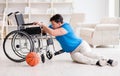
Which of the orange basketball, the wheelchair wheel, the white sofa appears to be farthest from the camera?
the white sofa

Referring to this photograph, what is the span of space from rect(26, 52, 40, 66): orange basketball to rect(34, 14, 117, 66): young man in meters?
0.37

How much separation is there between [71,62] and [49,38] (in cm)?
52

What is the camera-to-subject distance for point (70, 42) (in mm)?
4047

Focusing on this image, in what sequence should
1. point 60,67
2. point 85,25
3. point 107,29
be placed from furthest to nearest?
point 85,25 < point 107,29 < point 60,67

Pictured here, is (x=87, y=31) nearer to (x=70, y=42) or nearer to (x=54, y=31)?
(x=70, y=42)

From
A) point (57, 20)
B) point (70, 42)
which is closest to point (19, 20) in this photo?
point (57, 20)

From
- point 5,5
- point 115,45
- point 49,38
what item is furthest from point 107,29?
point 5,5

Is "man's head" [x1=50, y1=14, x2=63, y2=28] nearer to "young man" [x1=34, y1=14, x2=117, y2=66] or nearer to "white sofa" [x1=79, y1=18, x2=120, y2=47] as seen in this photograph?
"young man" [x1=34, y1=14, x2=117, y2=66]

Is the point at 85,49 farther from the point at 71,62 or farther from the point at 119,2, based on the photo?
the point at 119,2

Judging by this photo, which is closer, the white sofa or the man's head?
the man's head

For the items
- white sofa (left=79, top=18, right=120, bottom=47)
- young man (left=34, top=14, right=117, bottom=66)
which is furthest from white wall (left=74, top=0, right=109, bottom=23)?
young man (left=34, top=14, right=117, bottom=66)

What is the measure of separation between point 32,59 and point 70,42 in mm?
605

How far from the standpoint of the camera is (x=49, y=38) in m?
4.37

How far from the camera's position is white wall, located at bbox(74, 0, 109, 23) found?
26.9 ft
